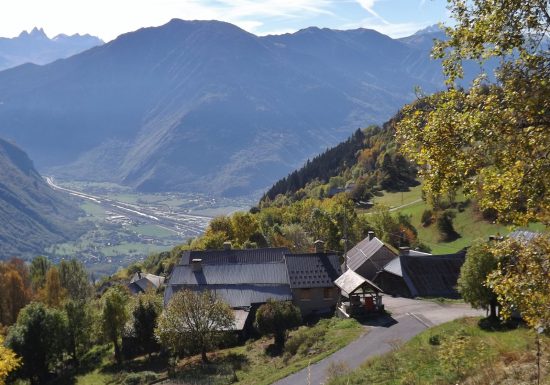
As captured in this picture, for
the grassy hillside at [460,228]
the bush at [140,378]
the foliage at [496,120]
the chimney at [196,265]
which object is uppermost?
the foliage at [496,120]

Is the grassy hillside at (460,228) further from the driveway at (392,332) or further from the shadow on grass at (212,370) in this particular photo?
the shadow on grass at (212,370)

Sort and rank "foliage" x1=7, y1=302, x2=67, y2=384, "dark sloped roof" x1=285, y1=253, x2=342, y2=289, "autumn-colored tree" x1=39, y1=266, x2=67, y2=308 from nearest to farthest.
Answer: "foliage" x1=7, y1=302, x2=67, y2=384 < "dark sloped roof" x1=285, y1=253, x2=342, y2=289 < "autumn-colored tree" x1=39, y1=266, x2=67, y2=308

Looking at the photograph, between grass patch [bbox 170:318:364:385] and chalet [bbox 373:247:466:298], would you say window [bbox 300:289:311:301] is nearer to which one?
chalet [bbox 373:247:466:298]

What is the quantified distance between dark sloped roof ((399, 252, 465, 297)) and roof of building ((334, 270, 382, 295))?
902 cm

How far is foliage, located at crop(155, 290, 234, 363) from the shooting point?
146 ft

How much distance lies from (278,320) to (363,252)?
26.0 meters

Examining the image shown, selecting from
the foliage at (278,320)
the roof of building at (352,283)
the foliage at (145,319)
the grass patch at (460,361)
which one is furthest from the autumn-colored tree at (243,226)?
the grass patch at (460,361)

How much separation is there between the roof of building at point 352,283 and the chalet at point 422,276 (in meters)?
8.78

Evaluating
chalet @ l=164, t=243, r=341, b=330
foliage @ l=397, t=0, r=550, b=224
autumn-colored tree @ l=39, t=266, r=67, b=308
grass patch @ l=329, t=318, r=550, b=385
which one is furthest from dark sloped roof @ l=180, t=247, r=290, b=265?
foliage @ l=397, t=0, r=550, b=224

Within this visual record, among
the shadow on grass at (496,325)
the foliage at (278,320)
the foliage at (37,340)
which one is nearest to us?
the shadow on grass at (496,325)

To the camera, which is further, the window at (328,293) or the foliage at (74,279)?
the foliage at (74,279)

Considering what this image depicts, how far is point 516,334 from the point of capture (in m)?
29.5

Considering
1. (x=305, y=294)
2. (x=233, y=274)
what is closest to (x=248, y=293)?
(x=233, y=274)

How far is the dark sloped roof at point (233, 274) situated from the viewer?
6028cm
